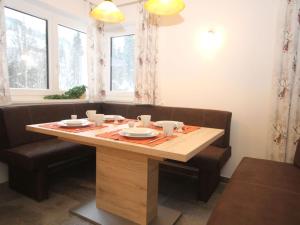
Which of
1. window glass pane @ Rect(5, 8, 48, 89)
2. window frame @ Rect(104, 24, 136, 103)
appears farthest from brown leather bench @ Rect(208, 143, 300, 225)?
window glass pane @ Rect(5, 8, 48, 89)

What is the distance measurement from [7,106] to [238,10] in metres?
2.71

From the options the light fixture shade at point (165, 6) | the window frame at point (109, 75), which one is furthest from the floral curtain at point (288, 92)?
the window frame at point (109, 75)

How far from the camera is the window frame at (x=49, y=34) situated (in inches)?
101

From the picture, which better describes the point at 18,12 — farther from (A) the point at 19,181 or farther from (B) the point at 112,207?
(B) the point at 112,207

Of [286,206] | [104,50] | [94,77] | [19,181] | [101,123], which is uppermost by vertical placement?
[104,50]

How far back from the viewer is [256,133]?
2.45 metres

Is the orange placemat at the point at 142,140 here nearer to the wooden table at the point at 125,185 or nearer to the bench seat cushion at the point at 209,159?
the wooden table at the point at 125,185

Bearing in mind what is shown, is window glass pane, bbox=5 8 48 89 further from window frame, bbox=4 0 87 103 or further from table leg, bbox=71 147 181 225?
table leg, bbox=71 147 181 225

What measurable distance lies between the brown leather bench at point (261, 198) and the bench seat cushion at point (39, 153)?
5.08 feet

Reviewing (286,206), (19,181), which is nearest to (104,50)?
(19,181)

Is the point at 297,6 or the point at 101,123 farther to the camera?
the point at 297,6

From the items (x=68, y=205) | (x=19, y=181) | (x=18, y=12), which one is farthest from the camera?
(x=18, y=12)

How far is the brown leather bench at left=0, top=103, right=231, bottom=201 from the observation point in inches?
79.2

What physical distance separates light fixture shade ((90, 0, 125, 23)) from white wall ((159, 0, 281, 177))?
1.03 m
